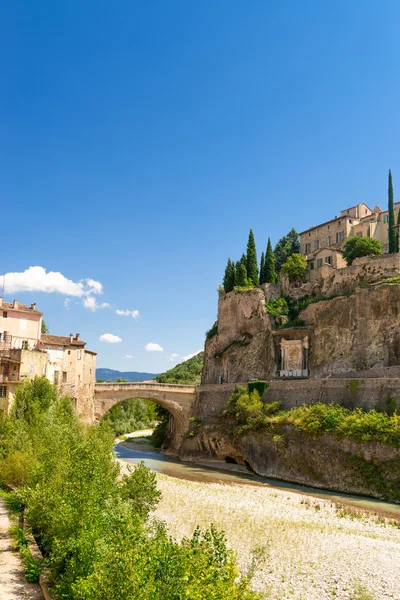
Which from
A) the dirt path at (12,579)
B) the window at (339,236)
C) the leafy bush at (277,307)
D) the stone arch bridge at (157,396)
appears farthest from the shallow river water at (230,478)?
the window at (339,236)

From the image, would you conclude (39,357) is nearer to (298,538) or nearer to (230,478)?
(230,478)

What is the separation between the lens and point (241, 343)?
61.7 meters

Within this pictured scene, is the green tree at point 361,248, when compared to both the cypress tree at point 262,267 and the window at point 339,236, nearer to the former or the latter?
the window at point 339,236

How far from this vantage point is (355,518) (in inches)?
1033

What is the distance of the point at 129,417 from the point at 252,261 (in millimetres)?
36770

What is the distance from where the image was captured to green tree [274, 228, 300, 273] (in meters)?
81.4

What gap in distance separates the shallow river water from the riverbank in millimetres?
1633

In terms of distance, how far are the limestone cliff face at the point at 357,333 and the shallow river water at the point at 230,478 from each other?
49.9 feet

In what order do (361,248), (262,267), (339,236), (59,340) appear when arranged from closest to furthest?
1. (59,340)
2. (361,248)
3. (262,267)
4. (339,236)

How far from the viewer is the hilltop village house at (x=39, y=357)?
129 feet

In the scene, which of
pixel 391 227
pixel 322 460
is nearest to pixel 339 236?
pixel 391 227

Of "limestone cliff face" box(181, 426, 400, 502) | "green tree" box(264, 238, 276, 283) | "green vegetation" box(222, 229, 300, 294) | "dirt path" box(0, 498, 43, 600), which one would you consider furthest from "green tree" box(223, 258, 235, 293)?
"dirt path" box(0, 498, 43, 600)

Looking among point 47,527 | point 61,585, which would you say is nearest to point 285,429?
point 47,527

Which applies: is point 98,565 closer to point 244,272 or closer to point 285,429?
point 285,429
